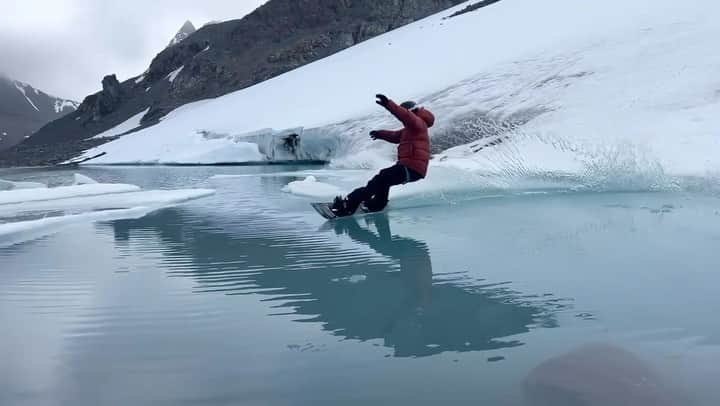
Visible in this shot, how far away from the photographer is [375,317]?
111 inches

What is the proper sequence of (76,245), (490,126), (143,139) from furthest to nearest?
(143,139) → (490,126) → (76,245)

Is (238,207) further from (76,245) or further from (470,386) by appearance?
(470,386)

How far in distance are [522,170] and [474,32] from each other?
58.4 ft

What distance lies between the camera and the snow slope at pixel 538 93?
8742 mm

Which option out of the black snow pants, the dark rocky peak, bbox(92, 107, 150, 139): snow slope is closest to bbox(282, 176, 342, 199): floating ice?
the black snow pants

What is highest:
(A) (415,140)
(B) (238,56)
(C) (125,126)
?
(B) (238,56)

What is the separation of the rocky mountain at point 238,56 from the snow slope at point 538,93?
28.9 meters

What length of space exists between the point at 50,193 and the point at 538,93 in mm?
10280

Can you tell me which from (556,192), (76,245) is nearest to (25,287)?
(76,245)

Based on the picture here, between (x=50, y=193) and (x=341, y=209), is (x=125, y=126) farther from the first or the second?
(x=341, y=209)

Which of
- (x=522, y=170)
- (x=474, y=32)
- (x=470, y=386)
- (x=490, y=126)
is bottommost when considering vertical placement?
(x=470, y=386)

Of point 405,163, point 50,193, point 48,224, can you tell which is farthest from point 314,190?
point 50,193

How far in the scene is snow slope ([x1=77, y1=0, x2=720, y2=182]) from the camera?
8.74 metres

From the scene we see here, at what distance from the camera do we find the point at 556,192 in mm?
8062
